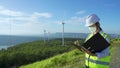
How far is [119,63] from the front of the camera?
16.5 m

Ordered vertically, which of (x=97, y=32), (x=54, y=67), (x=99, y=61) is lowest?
(x=54, y=67)

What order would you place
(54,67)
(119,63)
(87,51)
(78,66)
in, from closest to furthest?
(87,51) → (78,66) → (119,63) → (54,67)

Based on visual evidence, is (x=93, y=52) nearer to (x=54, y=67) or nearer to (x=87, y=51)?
(x=87, y=51)

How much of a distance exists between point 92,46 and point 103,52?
25cm

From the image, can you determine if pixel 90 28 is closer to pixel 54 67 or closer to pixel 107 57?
pixel 107 57

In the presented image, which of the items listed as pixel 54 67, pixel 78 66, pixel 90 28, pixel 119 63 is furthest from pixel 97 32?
pixel 54 67

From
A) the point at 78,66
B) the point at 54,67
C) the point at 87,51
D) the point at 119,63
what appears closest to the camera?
the point at 87,51

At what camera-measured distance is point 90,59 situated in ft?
19.4

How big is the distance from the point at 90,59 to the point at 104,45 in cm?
44

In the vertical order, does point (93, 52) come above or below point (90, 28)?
below

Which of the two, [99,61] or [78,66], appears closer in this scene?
[99,61]

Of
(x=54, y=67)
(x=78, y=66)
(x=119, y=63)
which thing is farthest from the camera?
(x=54, y=67)

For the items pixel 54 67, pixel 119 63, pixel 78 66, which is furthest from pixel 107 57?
pixel 54 67

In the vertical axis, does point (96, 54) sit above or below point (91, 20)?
below
